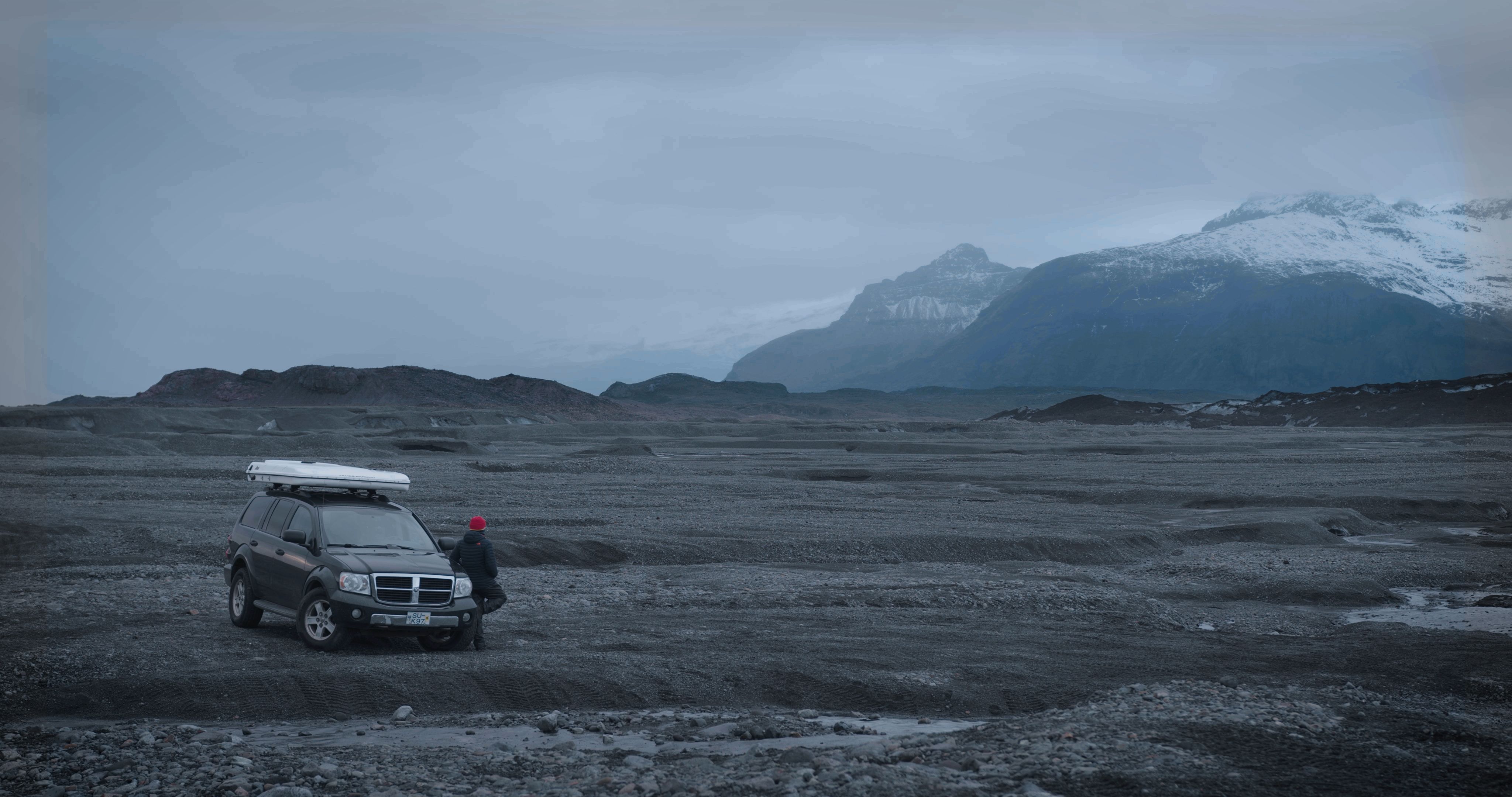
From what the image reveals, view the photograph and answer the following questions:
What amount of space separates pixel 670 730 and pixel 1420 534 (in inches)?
1319

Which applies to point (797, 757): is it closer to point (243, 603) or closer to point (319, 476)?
point (319, 476)

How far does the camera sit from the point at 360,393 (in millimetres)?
165625

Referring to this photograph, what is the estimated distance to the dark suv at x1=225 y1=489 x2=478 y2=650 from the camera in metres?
14.3

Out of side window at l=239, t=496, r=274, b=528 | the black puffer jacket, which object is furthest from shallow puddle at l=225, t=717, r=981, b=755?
side window at l=239, t=496, r=274, b=528

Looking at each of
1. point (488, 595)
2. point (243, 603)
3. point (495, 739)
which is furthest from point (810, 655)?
point (243, 603)

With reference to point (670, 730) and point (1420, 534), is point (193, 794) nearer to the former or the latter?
point (670, 730)

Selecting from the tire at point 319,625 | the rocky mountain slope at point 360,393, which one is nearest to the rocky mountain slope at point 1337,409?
the rocky mountain slope at point 360,393

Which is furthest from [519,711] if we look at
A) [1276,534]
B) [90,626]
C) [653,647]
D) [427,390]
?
[427,390]

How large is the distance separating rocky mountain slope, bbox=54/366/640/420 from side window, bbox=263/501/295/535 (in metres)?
140

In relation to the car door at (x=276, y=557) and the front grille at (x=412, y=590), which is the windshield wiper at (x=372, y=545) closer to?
the car door at (x=276, y=557)

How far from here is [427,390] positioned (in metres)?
168

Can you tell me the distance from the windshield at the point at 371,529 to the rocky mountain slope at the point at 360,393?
140193 millimetres

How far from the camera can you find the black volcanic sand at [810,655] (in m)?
10.3

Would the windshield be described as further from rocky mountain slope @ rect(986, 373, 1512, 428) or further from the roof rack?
rocky mountain slope @ rect(986, 373, 1512, 428)
